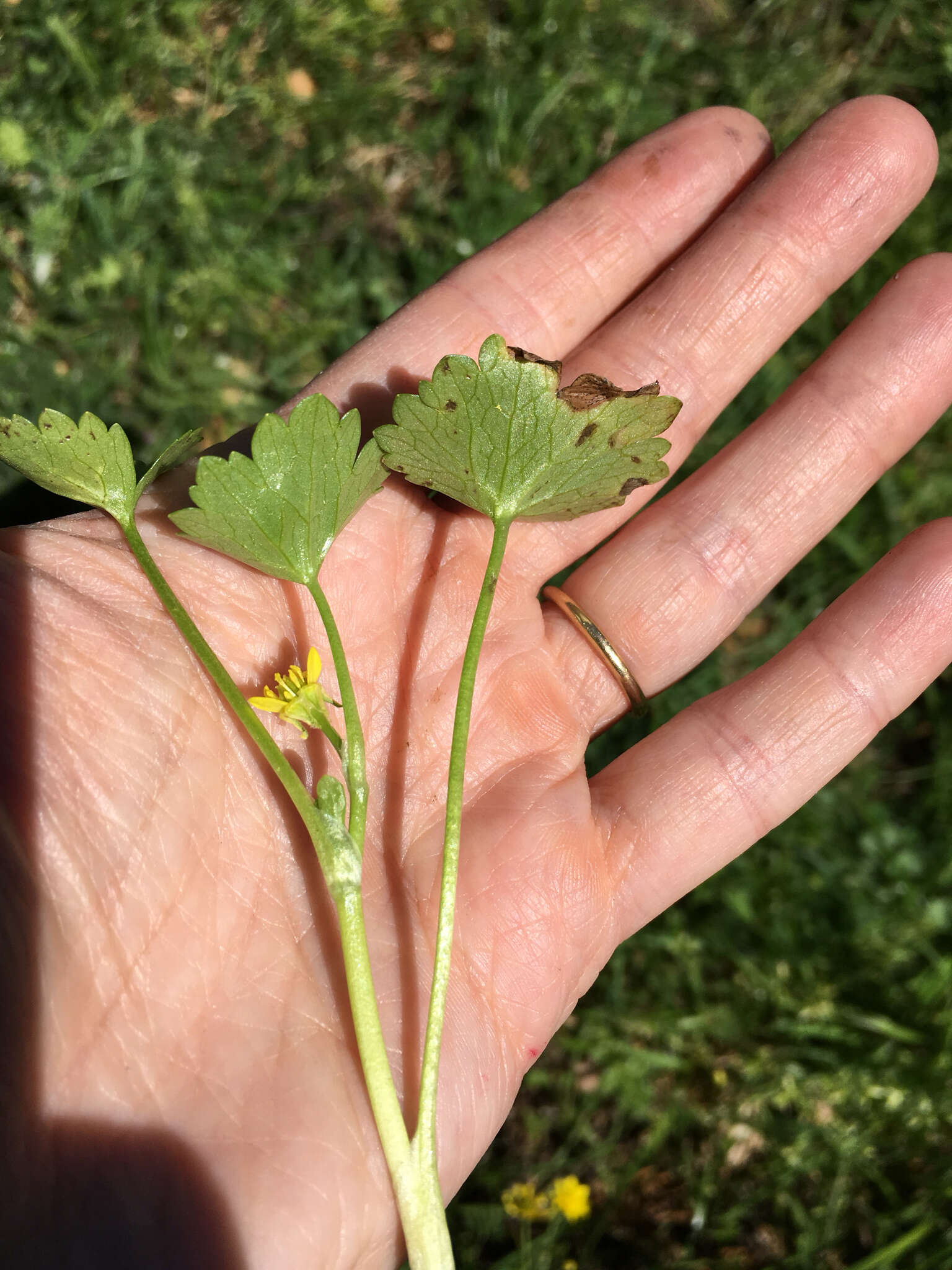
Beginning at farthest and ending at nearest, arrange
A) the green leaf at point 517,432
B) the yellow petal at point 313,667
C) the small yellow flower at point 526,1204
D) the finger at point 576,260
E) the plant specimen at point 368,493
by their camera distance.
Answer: the small yellow flower at point 526,1204 < the finger at point 576,260 < the green leaf at point 517,432 < the yellow petal at point 313,667 < the plant specimen at point 368,493

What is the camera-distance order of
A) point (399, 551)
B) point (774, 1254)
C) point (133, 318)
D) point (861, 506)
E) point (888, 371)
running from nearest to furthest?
point (399, 551), point (888, 371), point (774, 1254), point (133, 318), point (861, 506)

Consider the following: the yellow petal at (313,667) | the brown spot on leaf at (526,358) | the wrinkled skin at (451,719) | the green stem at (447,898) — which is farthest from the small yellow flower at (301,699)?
the brown spot on leaf at (526,358)

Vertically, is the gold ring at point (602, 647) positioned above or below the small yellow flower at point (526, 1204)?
above

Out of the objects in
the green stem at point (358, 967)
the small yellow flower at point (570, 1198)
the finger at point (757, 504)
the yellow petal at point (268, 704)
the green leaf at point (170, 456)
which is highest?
the green leaf at point (170, 456)

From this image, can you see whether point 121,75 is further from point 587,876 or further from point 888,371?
point 587,876

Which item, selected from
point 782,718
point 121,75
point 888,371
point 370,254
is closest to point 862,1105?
point 782,718

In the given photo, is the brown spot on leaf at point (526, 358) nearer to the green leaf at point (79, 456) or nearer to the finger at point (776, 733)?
the green leaf at point (79, 456)

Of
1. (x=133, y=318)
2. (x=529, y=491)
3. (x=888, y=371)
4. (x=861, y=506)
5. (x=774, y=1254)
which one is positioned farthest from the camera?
(x=861, y=506)
